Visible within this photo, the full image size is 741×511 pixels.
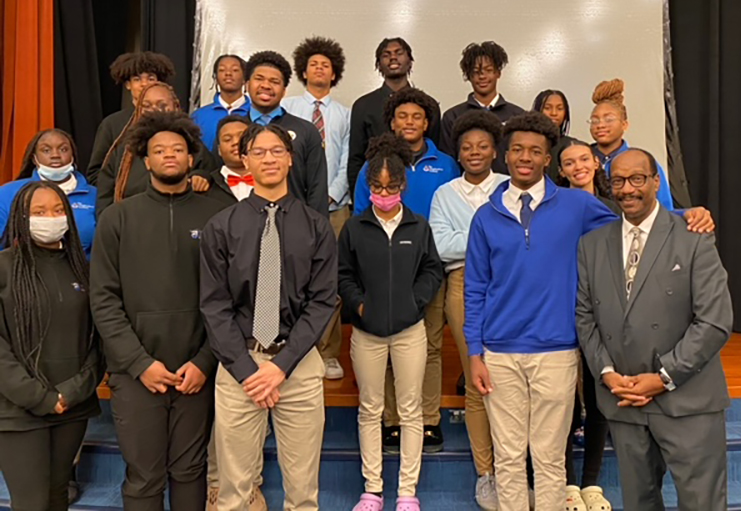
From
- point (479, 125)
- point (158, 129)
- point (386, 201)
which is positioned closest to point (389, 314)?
point (386, 201)

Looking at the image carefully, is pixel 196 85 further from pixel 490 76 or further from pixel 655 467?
pixel 655 467

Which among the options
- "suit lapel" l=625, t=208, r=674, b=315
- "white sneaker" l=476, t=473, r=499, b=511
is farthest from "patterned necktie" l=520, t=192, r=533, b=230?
"white sneaker" l=476, t=473, r=499, b=511

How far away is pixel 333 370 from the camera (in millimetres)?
3533

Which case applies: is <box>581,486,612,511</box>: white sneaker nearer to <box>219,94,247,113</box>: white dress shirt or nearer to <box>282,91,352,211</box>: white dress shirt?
<box>282,91,352,211</box>: white dress shirt

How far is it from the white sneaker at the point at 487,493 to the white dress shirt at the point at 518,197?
1.17 metres

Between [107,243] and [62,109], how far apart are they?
297cm

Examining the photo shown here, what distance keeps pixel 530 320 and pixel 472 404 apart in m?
0.55

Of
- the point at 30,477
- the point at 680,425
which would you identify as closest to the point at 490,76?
the point at 680,425

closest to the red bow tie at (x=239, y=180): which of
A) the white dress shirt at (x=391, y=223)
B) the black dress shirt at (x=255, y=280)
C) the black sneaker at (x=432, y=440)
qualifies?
the black dress shirt at (x=255, y=280)

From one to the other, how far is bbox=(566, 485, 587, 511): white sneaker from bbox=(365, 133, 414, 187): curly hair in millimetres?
1448

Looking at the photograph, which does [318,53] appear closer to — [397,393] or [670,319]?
[397,393]

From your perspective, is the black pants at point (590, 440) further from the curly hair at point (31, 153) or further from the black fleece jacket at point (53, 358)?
the curly hair at point (31, 153)

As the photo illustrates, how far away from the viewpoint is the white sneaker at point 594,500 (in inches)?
106

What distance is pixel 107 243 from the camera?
Answer: 2.31m
